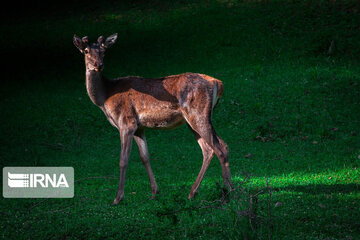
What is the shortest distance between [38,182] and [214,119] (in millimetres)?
6644

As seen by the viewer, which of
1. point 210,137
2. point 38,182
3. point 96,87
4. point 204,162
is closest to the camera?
point 210,137

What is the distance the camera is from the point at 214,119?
15.4 m

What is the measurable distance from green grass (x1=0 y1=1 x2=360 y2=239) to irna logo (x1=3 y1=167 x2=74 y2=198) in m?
0.29

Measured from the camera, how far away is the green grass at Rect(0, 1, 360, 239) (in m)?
7.04

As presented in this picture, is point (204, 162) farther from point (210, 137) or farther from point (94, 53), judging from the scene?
point (94, 53)

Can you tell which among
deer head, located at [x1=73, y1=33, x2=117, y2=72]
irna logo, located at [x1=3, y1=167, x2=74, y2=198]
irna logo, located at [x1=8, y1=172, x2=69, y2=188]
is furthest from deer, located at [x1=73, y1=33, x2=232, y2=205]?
irna logo, located at [x1=8, y1=172, x2=69, y2=188]

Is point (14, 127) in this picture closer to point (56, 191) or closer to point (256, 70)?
point (56, 191)

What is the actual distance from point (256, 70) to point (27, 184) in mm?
10634

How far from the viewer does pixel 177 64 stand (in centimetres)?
2002

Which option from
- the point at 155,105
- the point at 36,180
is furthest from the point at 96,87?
the point at 36,180

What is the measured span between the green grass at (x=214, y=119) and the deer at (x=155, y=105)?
659 mm

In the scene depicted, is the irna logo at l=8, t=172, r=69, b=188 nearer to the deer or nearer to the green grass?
the green grass

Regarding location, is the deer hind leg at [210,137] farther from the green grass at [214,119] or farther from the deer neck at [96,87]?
the deer neck at [96,87]

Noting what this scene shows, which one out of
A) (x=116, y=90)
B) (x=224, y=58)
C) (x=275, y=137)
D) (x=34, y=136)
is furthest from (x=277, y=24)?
(x=116, y=90)
